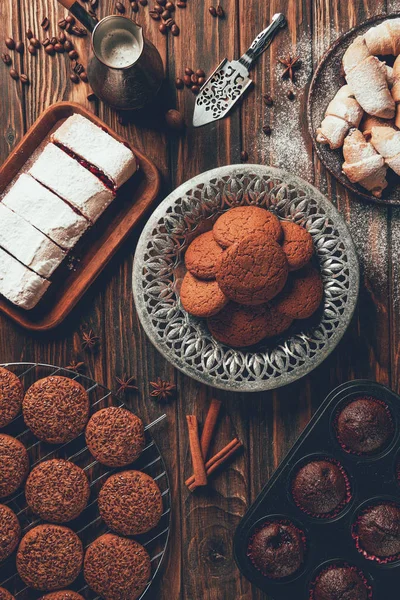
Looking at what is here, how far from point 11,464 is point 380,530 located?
144 cm

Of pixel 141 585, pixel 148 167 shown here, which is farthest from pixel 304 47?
pixel 141 585

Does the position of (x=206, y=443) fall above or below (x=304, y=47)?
below

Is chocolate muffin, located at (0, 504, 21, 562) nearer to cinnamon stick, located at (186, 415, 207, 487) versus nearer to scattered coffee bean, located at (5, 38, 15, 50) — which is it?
cinnamon stick, located at (186, 415, 207, 487)

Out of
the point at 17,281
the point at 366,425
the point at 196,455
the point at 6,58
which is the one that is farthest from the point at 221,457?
the point at 6,58

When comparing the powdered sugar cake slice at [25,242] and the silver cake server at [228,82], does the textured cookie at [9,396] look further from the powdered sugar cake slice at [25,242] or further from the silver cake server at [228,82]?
the silver cake server at [228,82]

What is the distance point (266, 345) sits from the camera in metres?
2.52

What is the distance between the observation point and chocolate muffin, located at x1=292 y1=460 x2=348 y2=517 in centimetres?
247

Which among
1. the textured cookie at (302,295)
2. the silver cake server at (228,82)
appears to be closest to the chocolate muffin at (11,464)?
the textured cookie at (302,295)

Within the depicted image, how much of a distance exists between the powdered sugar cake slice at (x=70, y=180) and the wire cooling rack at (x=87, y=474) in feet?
2.21

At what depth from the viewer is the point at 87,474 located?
8.93 ft

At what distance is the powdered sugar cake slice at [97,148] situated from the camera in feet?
8.56

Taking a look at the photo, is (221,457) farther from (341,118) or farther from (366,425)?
(341,118)

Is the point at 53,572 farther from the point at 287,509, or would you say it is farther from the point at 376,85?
the point at 376,85

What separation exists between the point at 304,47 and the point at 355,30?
215 millimetres
